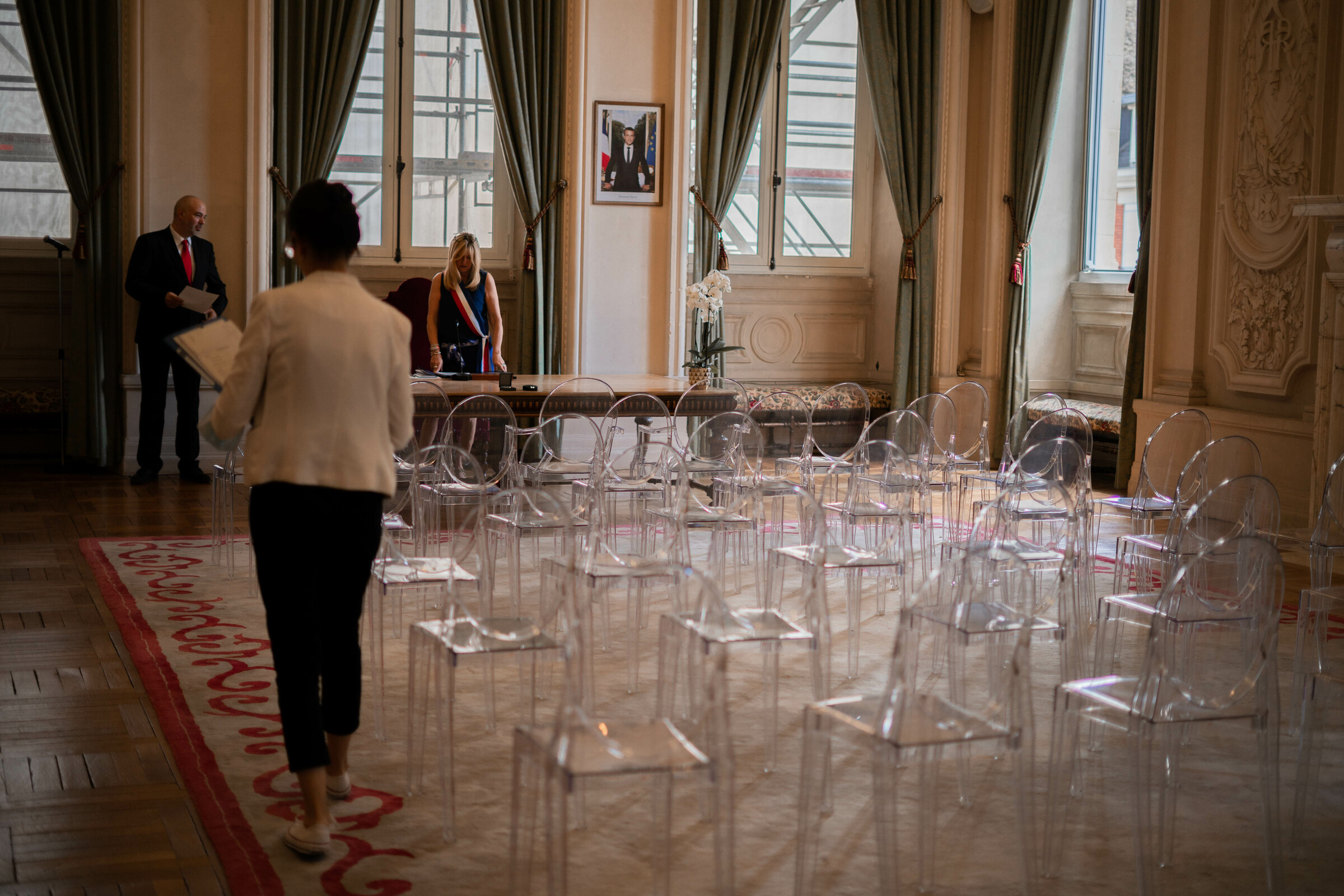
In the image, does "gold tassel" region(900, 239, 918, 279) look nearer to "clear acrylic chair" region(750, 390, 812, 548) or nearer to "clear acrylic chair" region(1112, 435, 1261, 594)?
"clear acrylic chair" region(750, 390, 812, 548)

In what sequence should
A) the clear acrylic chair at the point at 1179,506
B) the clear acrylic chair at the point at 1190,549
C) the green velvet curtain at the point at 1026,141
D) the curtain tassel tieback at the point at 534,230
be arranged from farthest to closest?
the green velvet curtain at the point at 1026,141 → the curtain tassel tieback at the point at 534,230 → the clear acrylic chair at the point at 1179,506 → the clear acrylic chair at the point at 1190,549

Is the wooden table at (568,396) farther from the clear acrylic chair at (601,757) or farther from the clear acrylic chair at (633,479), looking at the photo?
the clear acrylic chair at (601,757)

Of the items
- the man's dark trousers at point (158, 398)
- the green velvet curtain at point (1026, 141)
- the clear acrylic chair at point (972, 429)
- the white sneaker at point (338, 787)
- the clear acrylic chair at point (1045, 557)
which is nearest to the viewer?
the white sneaker at point (338, 787)

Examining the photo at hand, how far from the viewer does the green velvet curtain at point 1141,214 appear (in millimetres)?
8523

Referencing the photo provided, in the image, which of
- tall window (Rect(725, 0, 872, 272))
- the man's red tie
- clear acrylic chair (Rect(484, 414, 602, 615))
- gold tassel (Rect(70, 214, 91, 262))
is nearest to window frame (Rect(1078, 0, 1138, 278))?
tall window (Rect(725, 0, 872, 272))

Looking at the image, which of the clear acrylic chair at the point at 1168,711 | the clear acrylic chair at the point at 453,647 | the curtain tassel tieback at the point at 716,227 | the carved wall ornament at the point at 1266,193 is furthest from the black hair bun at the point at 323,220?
the curtain tassel tieback at the point at 716,227

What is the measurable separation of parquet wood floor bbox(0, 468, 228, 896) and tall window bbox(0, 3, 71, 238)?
3329mm

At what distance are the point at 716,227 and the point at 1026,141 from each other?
2296 millimetres

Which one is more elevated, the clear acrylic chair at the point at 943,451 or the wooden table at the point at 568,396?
the wooden table at the point at 568,396

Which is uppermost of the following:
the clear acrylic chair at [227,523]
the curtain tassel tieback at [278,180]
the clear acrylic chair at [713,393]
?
the curtain tassel tieback at [278,180]

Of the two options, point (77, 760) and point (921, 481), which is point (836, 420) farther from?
point (77, 760)

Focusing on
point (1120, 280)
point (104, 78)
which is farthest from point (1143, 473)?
point (104, 78)

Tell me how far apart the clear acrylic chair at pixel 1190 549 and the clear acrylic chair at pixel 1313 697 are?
0.84 feet

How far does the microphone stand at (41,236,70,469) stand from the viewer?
831 centimetres
